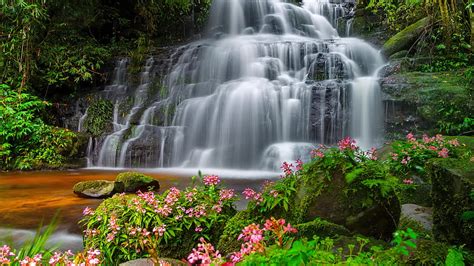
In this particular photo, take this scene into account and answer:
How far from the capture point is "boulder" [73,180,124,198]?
680cm

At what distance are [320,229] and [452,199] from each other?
980 mm

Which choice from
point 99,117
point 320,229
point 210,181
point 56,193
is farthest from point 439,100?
point 99,117

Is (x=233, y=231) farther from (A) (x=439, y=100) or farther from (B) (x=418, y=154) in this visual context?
(A) (x=439, y=100)

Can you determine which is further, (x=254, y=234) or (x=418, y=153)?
(x=418, y=153)

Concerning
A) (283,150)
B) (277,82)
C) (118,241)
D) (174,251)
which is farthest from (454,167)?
(277,82)

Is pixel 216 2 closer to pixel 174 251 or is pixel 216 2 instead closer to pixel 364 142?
pixel 364 142

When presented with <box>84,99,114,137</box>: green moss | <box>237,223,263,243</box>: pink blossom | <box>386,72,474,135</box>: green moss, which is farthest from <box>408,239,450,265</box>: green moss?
<box>84,99,114,137</box>: green moss

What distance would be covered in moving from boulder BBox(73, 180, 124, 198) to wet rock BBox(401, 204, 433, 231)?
15.7 ft

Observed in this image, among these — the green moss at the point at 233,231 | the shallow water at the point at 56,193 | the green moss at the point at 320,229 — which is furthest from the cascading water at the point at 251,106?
the green moss at the point at 320,229

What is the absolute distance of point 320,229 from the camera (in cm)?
313

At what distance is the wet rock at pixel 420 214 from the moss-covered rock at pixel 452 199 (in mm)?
692

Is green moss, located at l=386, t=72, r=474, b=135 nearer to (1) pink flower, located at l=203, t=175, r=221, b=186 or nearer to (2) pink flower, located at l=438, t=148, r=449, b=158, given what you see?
(2) pink flower, located at l=438, t=148, r=449, b=158

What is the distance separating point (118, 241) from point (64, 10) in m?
14.4

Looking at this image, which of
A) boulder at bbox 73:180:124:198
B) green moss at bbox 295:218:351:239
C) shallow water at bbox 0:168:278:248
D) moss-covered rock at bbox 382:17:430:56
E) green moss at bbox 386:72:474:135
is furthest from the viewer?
moss-covered rock at bbox 382:17:430:56
